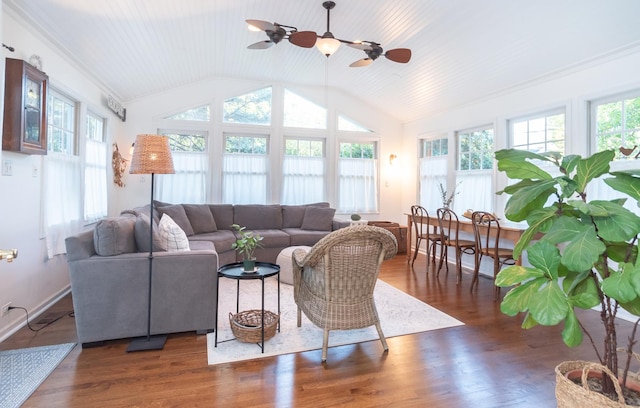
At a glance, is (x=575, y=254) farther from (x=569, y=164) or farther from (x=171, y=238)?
(x=171, y=238)

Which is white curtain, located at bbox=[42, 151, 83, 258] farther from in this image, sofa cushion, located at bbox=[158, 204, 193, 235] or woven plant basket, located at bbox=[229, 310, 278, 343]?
woven plant basket, located at bbox=[229, 310, 278, 343]

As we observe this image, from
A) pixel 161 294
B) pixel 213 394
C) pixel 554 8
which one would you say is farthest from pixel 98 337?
pixel 554 8

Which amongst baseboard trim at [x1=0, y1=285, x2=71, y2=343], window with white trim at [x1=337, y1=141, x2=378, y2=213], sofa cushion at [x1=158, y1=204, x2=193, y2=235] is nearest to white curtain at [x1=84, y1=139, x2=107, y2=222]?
sofa cushion at [x1=158, y1=204, x2=193, y2=235]

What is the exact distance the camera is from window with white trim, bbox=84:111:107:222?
4.00m

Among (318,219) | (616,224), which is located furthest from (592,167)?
(318,219)

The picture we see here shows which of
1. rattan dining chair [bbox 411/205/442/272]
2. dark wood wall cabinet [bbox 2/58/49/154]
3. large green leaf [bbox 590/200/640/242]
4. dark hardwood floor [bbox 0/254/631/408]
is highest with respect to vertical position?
dark wood wall cabinet [bbox 2/58/49/154]

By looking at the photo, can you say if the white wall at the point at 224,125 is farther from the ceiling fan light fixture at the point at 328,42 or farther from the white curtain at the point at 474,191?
the ceiling fan light fixture at the point at 328,42

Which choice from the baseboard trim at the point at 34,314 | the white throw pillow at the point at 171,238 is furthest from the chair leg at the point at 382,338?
the baseboard trim at the point at 34,314

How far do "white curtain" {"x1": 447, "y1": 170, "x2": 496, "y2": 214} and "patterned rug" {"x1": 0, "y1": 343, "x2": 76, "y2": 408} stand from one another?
4959 mm

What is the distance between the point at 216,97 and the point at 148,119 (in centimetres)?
116

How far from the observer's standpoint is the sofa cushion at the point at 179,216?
15.3 feet

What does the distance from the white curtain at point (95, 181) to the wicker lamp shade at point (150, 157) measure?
192 cm

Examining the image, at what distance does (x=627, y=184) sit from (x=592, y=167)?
0.41ft

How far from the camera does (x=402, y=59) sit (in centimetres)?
363
